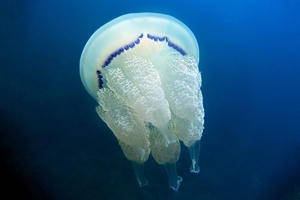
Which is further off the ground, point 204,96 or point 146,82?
point 146,82

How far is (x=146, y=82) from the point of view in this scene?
7.58 ft

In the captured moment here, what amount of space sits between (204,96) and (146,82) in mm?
921

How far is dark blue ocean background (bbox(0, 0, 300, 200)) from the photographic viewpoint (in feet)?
8.96

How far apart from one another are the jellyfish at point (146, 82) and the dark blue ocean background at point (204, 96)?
40 cm

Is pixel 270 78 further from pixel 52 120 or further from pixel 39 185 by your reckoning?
pixel 39 185

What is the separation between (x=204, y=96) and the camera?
3078mm

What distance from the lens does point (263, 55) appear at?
3135 mm

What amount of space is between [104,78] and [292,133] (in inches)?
76.0

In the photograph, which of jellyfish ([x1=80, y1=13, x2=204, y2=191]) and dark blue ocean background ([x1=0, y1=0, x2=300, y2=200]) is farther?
dark blue ocean background ([x1=0, y1=0, x2=300, y2=200])

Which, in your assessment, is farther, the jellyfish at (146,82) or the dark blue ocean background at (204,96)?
the dark blue ocean background at (204,96)

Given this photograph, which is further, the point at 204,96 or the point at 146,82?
the point at 204,96

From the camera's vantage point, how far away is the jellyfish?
7.61 feet

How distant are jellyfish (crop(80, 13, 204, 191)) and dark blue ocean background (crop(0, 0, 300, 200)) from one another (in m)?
0.40

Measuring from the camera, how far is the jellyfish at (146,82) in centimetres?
232
